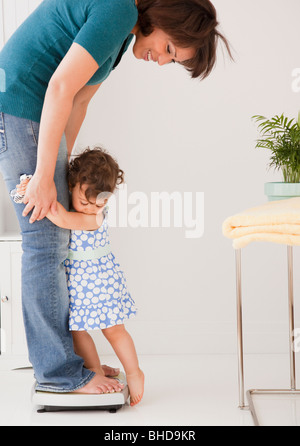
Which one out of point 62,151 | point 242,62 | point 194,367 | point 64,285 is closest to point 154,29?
point 62,151

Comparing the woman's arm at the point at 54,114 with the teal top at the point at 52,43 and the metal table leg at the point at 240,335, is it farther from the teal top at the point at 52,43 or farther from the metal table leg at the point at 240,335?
the metal table leg at the point at 240,335

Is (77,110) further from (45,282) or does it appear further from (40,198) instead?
(45,282)

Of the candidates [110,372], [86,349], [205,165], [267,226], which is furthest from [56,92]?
[205,165]

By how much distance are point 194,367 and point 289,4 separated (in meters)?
1.30

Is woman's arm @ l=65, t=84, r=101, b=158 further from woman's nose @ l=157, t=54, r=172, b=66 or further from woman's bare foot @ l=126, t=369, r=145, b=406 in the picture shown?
Result: woman's bare foot @ l=126, t=369, r=145, b=406

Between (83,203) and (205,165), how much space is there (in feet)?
2.44

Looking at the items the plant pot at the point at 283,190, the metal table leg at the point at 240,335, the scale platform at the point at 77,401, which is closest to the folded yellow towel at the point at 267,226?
the metal table leg at the point at 240,335

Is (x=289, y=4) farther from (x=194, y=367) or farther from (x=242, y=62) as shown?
(x=194, y=367)

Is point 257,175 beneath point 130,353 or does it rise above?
above

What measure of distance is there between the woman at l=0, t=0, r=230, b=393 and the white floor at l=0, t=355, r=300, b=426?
0.09m

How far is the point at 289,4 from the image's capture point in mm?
2207

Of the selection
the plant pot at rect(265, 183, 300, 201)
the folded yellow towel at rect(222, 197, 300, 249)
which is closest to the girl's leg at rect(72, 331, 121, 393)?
the folded yellow towel at rect(222, 197, 300, 249)

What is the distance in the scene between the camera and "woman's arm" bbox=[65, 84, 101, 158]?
5.42 feet

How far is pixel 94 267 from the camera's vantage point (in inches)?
65.6
